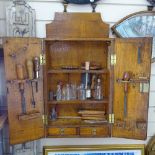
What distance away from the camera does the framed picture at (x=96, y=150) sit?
1.97 m

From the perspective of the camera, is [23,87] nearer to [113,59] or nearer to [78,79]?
[78,79]

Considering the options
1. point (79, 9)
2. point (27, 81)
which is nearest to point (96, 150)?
point (27, 81)

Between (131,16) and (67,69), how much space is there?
646mm

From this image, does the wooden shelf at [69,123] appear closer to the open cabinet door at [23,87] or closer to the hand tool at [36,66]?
the open cabinet door at [23,87]

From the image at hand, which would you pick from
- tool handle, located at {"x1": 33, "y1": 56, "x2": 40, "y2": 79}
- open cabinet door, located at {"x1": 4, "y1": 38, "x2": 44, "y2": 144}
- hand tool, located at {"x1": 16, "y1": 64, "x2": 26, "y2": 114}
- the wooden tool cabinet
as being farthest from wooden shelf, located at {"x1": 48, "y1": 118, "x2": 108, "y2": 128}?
tool handle, located at {"x1": 33, "y1": 56, "x2": 40, "y2": 79}

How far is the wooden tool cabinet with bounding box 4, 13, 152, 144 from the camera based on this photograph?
1.55 meters

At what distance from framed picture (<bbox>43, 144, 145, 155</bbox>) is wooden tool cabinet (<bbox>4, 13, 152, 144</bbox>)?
0.31 m

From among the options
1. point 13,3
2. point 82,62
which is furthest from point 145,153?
point 13,3

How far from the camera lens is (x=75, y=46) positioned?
5.93ft

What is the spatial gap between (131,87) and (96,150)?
2.31 feet

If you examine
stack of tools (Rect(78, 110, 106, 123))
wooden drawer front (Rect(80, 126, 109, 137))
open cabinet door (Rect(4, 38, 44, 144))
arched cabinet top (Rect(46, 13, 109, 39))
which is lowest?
wooden drawer front (Rect(80, 126, 109, 137))

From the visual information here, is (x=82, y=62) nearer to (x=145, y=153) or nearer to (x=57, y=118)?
(x=57, y=118)

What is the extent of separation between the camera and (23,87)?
61.1 inches

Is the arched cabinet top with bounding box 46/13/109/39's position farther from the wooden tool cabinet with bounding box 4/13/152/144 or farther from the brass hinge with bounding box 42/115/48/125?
the brass hinge with bounding box 42/115/48/125
